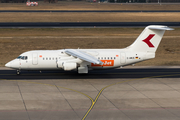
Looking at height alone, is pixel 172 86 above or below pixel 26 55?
below

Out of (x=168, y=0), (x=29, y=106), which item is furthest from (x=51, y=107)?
(x=168, y=0)

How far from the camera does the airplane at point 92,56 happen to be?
36781 mm

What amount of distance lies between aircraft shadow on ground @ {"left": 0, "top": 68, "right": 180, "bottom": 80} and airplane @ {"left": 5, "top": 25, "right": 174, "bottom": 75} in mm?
1081

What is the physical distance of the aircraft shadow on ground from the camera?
3719cm

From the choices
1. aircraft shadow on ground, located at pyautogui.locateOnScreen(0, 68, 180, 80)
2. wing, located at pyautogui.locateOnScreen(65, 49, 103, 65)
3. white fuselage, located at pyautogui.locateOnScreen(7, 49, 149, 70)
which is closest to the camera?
wing, located at pyautogui.locateOnScreen(65, 49, 103, 65)

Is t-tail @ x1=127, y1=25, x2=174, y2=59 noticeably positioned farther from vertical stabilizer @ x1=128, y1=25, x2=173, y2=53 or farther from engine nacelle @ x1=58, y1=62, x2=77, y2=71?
engine nacelle @ x1=58, y1=62, x2=77, y2=71

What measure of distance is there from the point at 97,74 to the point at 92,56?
3.96 metres

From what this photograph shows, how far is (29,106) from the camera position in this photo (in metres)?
25.4

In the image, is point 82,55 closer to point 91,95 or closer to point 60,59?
point 60,59

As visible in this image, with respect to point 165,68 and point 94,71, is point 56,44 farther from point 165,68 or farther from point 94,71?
point 165,68

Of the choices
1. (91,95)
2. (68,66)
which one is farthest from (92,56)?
(91,95)

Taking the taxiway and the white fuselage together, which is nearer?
the taxiway

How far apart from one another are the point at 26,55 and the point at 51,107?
45.9 feet

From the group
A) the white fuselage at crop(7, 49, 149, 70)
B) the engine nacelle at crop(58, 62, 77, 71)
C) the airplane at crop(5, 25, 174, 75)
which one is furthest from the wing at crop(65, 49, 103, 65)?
the engine nacelle at crop(58, 62, 77, 71)
